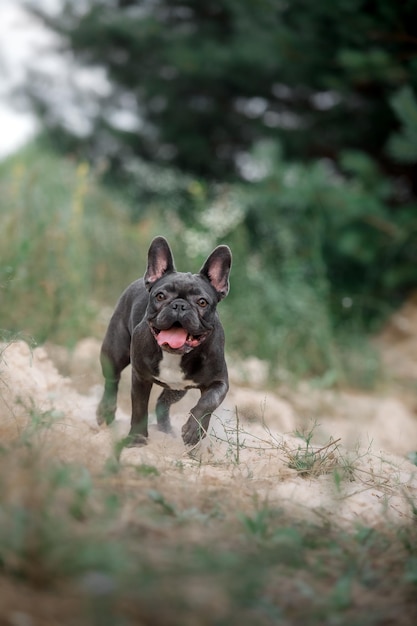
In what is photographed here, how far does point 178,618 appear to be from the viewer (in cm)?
188

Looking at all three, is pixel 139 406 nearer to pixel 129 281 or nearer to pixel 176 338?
pixel 176 338

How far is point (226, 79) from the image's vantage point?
424 inches

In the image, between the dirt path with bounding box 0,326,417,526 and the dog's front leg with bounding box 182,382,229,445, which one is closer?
the dirt path with bounding box 0,326,417,526

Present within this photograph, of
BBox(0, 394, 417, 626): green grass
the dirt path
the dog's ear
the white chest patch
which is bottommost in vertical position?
BBox(0, 394, 417, 626): green grass

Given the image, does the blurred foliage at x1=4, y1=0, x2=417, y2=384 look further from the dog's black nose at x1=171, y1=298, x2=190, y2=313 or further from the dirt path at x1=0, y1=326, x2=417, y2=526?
the dog's black nose at x1=171, y1=298, x2=190, y2=313

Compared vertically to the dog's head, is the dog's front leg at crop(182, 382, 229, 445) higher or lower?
lower

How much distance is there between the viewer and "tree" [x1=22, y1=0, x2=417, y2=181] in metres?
9.27

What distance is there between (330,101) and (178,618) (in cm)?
966

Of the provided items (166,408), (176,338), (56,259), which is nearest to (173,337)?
(176,338)

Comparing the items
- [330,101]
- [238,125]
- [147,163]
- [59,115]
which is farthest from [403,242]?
[59,115]

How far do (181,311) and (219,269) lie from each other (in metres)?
0.45

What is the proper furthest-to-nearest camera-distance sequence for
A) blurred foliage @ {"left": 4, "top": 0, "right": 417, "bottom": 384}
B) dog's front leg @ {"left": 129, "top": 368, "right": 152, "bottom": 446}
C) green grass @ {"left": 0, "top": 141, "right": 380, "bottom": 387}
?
1. blurred foliage @ {"left": 4, "top": 0, "right": 417, "bottom": 384}
2. green grass @ {"left": 0, "top": 141, "right": 380, "bottom": 387}
3. dog's front leg @ {"left": 129, "top": 368, "right": 152, "bottom": 446}

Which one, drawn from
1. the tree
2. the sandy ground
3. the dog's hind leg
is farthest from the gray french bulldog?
the tree

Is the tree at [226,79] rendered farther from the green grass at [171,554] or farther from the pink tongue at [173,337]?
the green grass at [171,554]
